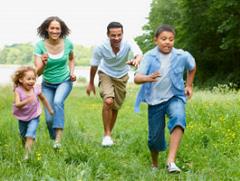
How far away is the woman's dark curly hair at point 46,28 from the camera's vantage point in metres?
7.60

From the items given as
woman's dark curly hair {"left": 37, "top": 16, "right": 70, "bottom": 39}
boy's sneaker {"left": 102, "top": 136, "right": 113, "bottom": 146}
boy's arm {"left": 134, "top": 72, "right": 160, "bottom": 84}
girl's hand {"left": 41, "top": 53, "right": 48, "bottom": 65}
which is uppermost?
woman's dark curly hair {"left": 37, "top": 16, "right": 70, "bottom": 39}

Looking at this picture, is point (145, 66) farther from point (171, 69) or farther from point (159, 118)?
point (159, 118)

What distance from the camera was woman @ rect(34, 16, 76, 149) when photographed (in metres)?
7.52

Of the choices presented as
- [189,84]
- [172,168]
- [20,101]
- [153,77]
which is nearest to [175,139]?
[172,168]

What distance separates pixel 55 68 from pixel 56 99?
457 millimetres

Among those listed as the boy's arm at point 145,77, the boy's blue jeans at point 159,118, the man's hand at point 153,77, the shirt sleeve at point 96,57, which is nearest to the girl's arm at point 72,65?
the shirt sleeve at point 96,57

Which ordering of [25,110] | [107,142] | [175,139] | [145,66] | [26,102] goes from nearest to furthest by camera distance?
[175,139] → [145,66] → [26,102] → [25,110] → [107,142]

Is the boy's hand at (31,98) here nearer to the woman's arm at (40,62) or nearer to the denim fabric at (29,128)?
the denim fabric at (29,128)

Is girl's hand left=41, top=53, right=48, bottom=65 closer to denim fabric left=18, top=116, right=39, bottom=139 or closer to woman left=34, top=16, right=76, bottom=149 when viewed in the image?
woman left=34, top=16, right=76, bottom=149

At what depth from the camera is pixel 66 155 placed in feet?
19.7

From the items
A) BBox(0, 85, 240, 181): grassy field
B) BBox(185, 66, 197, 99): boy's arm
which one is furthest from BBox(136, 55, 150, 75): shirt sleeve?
BBox(0, 85, 240, 181): grassy field

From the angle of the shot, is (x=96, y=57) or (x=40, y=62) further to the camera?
(x=96, y=57)

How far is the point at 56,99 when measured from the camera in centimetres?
750

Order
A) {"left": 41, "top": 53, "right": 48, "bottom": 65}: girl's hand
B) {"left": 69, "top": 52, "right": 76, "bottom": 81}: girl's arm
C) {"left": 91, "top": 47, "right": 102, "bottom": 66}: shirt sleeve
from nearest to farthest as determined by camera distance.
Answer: {"left": 41, "top": 53, "right": 48, "bottom": 65}: girl's hand → {"left": 69, "top": 52, "right": 76, "bottom": 81}: girl's arm → {"left": 91, "top": 47, "right": 102, "bottom": 66}: shirt sleeve
